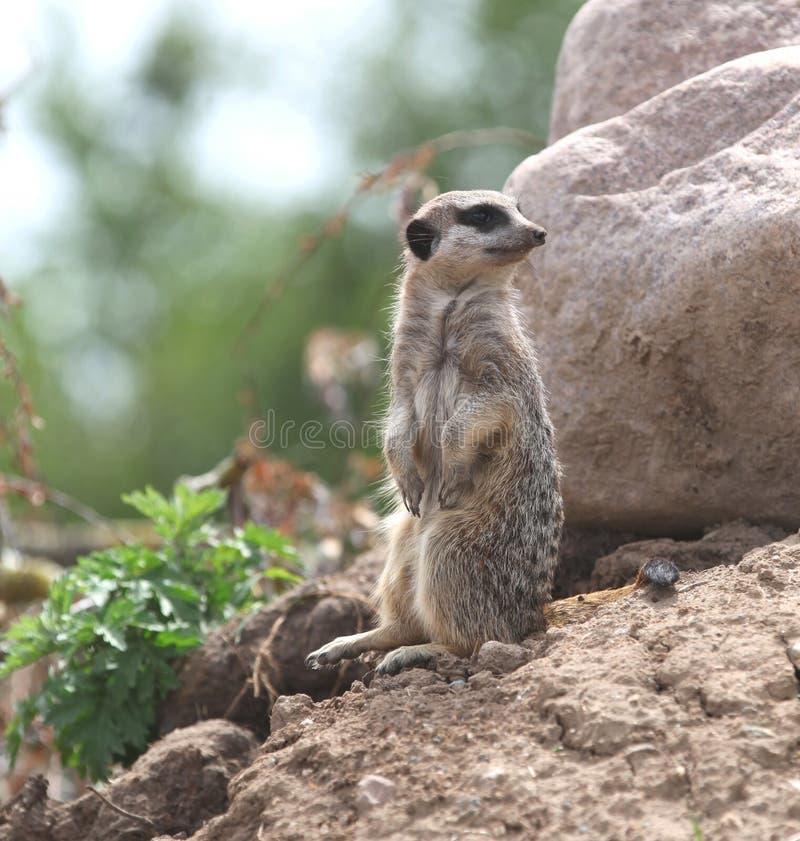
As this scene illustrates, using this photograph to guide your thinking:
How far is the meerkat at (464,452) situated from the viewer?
390 cm

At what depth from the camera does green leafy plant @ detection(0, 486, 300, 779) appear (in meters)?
4.63

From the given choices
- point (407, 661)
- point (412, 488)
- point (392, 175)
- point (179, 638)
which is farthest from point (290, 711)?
point (392, 175)

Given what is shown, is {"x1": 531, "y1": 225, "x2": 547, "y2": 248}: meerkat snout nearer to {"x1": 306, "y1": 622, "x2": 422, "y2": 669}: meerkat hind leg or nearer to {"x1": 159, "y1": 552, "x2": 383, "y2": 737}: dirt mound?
{"x1": 306, "y1": 622, "x2": 422, "y2": 669}: meerkat hind leg

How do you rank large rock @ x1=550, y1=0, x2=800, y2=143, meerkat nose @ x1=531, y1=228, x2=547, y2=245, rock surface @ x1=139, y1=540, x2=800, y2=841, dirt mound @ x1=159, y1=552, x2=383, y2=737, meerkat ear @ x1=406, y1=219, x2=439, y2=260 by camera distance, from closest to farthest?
rock surface @ x1=139, y1=540, x2=800, y2=841, meerkat nose @ x1=531, y1=228, x2=547, y2=245, meerkat ear @ x1=406, y1=219, x2=439, y2=260, dirt mound @ x1=159, y1=552, x2=383, y2=737, large rock @ x1=550, y1=0, x2=800, y2=143

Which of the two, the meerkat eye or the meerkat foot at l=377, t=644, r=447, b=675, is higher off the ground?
the meerkat eye

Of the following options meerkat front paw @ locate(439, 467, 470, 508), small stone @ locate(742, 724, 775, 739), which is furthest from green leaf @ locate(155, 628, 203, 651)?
small stone @ locate(742, 724, 775, 739)

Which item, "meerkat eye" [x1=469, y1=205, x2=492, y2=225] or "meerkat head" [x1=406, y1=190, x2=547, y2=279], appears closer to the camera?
"meerkat head" [x1=406, y1=190, x2=547, y2=279]

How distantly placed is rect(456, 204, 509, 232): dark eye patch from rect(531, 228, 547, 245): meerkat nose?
196 millimetres

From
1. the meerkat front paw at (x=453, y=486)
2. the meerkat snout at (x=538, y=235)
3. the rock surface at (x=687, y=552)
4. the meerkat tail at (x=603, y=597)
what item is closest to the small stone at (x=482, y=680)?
the meerkat tail at (x=603, y=597)

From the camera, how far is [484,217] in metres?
4.41

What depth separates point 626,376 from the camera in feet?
14.6

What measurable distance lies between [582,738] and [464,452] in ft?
4.48

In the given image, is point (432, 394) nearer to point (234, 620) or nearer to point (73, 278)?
point (234, 620)

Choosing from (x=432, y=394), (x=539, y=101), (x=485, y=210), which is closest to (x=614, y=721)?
(x=432, y=394)
